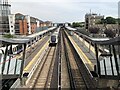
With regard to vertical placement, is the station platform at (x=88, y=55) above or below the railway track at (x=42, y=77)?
above

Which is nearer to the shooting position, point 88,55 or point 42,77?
point 42,77

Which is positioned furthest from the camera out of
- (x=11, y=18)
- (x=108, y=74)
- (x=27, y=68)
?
(x=11, y=18)

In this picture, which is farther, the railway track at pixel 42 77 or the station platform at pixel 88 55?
the station platform at pixel 88 55

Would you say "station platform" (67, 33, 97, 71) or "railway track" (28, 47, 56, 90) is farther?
"station platform" (67, 33, 97, 71)

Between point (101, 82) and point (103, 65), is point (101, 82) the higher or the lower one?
the lower one

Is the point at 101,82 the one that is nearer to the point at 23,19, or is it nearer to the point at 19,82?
the point at 19,82

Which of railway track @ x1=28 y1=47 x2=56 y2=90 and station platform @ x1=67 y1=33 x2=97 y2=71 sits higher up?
station platform @ x1=67 y1=33 x2=97 y2=71

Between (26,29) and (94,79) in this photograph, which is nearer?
(94,79)

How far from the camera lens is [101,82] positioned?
17453mm

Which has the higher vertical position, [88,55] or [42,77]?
[88,55]

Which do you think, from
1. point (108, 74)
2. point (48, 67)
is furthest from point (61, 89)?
point (48, 67)

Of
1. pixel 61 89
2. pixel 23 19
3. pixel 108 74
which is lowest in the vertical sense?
pixel 61 89

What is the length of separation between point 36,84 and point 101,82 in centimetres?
581

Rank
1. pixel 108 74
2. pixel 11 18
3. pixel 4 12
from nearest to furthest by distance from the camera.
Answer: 1. pixel 108 74
2. pixel 11 18
3. pixel 4 12
